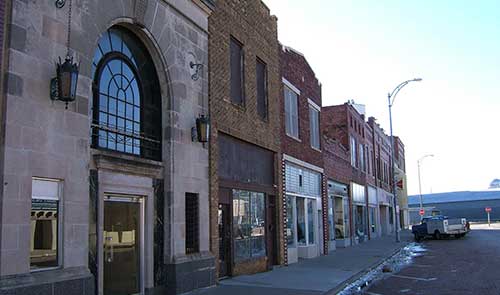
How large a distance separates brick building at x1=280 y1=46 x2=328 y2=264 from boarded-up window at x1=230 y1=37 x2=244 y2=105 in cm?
→ 403

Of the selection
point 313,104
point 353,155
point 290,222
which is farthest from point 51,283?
point 353,155

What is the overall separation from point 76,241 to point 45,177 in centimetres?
124

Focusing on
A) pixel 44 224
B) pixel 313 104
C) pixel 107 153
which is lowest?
pixel 44 224

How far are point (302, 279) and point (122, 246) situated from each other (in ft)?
20.7

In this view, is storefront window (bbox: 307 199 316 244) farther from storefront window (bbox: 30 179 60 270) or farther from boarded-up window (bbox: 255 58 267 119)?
storefront window (bbox: 30 179 60 270)

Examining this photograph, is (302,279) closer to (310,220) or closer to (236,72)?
(236,72)

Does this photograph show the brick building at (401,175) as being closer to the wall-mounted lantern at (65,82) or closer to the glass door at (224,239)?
the glass door at (224,239)

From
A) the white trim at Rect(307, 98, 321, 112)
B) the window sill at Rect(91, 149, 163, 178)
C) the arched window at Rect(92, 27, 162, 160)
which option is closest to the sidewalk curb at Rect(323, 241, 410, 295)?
the window sill at Rect(91, 149, 163, 178)

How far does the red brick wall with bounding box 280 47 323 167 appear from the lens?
20312 millimetres

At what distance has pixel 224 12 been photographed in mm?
15055

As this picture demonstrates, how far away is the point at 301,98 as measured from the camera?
2275 centimetres

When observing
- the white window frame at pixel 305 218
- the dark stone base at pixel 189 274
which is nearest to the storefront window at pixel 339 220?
the white window frame at pixel 305 218

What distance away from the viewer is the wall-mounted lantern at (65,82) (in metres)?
8.07

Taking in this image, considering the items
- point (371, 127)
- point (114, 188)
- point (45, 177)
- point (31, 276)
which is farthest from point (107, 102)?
point (371, 127)
